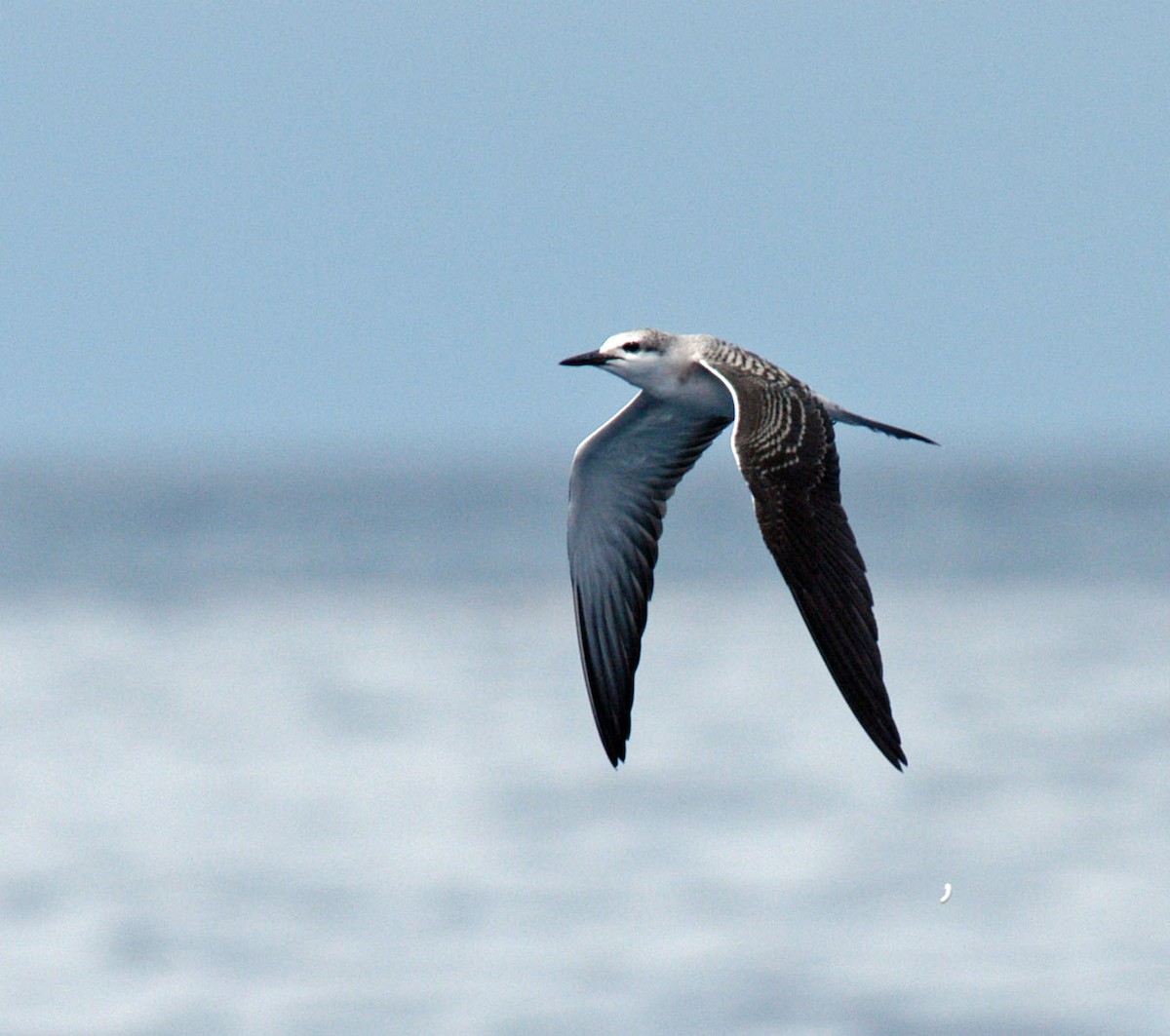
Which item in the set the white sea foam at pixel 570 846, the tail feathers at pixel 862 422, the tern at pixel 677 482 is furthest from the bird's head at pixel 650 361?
the white sea foam at pixel 570 846

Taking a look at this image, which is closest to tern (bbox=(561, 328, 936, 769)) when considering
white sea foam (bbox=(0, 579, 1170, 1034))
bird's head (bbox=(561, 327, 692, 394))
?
bird's head (bbox=(561, 327, 692, 394))

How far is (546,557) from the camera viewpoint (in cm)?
7375

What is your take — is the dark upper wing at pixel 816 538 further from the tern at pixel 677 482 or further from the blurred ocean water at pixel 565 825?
the blurred ocean water at pixel 565 825

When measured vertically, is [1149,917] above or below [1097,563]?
above

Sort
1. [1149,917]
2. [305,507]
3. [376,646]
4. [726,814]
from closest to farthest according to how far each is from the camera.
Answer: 1. [1149,917]
2. [726,814]
3. [376,646]
4. [305,507]

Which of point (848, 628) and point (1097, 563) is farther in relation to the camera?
point (1097, 563)

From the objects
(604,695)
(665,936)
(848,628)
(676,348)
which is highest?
(676,348)

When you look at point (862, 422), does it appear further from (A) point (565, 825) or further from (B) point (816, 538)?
(A) point (565, 825)

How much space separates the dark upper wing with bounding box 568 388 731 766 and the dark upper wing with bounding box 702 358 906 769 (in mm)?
1987

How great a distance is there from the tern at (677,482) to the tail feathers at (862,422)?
0.02m

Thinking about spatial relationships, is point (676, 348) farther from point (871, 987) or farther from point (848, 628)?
point (871, 987)

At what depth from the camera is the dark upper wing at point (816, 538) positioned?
443 inches

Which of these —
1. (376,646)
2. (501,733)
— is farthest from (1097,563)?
(501,733)

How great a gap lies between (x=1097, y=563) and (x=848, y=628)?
54.1m
